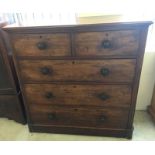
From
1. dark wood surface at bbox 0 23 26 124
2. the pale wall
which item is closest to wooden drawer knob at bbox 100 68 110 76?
the pale wall

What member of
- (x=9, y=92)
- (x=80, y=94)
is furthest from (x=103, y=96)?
(x=9, y=92)

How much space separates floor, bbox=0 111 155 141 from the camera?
1.57 meters

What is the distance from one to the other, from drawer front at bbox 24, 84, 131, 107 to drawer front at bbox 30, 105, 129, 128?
7 cm

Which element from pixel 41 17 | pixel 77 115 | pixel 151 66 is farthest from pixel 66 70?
pixel 151 66

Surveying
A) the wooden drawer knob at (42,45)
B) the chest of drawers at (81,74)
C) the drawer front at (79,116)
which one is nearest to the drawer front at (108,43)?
the chest of drawers at (81,74)

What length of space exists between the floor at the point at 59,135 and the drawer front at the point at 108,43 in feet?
2.81

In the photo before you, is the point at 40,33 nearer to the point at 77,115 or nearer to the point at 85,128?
the point at 77,115

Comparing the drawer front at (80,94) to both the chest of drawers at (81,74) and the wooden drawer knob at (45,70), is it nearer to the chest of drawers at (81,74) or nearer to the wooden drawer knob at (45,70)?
the chest of drawers at (81,74)

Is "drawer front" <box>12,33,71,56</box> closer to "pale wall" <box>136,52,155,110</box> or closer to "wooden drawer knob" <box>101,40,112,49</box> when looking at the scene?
"wooden drawer knob" <box>101,40,112,49</box>

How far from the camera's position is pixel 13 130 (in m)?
1.72

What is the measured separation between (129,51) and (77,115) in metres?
0.74

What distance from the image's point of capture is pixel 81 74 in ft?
4.25

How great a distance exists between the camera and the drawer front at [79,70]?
48.1 inches

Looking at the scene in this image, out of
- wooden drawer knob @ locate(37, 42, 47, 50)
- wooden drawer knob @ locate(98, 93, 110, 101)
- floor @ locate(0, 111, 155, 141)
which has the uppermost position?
wooden drawer knob @ locate(37, 42, 47, 50)
